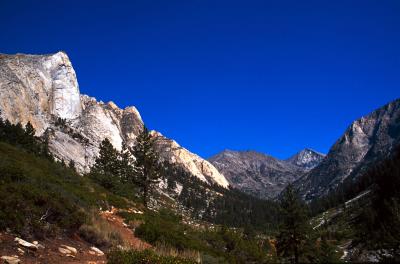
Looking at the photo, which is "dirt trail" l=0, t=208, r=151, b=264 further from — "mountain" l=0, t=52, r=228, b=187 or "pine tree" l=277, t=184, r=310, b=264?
"mountain" l=0, t=52, r=228, b=187

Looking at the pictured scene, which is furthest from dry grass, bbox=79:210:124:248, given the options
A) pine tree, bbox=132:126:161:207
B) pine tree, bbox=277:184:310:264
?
pine tree, bbox=277:184:310:264

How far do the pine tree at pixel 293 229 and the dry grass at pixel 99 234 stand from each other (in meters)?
33.5

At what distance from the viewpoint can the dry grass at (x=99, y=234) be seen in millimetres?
13000

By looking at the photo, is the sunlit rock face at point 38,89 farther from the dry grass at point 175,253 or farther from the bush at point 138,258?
the bush at point 138,258

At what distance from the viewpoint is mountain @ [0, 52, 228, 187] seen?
131000 mm

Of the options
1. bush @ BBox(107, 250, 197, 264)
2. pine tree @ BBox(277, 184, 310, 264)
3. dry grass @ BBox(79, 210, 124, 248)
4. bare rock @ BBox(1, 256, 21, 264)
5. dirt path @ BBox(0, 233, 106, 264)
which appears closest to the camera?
bare rock @ BBox(1, 256, 21, 264)

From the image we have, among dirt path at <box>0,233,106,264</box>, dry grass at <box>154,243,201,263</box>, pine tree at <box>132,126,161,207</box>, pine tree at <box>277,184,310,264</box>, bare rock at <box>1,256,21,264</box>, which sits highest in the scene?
pine tree at <box>132,126,161,207</box>

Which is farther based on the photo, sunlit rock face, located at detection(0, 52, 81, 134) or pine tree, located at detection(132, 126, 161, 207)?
sunlit rock face, located at detection(0, 52, 81, 134)

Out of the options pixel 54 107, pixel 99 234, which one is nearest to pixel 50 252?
pixel 99 234

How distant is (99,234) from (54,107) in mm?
161831

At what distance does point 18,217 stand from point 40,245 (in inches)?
40.5

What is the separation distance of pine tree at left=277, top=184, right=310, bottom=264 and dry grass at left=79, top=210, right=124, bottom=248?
33454 mm

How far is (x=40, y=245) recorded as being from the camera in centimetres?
1026

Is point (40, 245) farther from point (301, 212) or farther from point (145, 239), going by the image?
point (301, 212)
